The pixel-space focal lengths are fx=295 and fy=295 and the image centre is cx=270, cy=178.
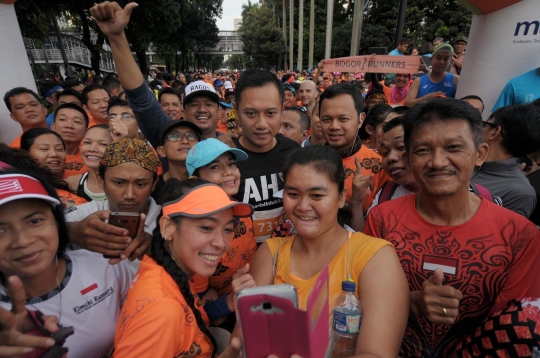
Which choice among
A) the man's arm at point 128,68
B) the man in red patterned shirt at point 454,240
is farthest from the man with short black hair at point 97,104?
the man in red patterned shirt at point 454,240

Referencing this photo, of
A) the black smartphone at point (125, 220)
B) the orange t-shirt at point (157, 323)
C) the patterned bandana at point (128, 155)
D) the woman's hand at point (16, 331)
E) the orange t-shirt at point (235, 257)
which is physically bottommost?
the orange t-shirt at point (235, 257)

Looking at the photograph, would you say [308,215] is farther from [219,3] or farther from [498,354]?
[219,3]

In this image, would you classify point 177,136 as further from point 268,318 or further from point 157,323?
point 268,318

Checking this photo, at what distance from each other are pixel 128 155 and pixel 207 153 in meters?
0.65

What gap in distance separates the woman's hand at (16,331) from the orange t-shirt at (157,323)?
0.99 ft

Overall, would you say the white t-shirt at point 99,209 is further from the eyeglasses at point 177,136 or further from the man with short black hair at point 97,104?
the man with short black hair at point 97,104

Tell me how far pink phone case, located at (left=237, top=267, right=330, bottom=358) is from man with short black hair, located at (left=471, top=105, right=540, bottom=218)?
2.10 meters

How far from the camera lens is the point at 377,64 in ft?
18.0

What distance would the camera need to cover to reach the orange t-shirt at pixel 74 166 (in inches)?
146

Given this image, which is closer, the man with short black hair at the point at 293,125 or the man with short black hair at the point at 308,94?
the man with short black hair at the point at 293,125

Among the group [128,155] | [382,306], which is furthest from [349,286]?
[128,155]

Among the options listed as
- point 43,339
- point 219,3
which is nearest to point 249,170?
point 43,339

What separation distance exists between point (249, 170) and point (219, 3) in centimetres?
4284

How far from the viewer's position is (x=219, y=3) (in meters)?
38.3
